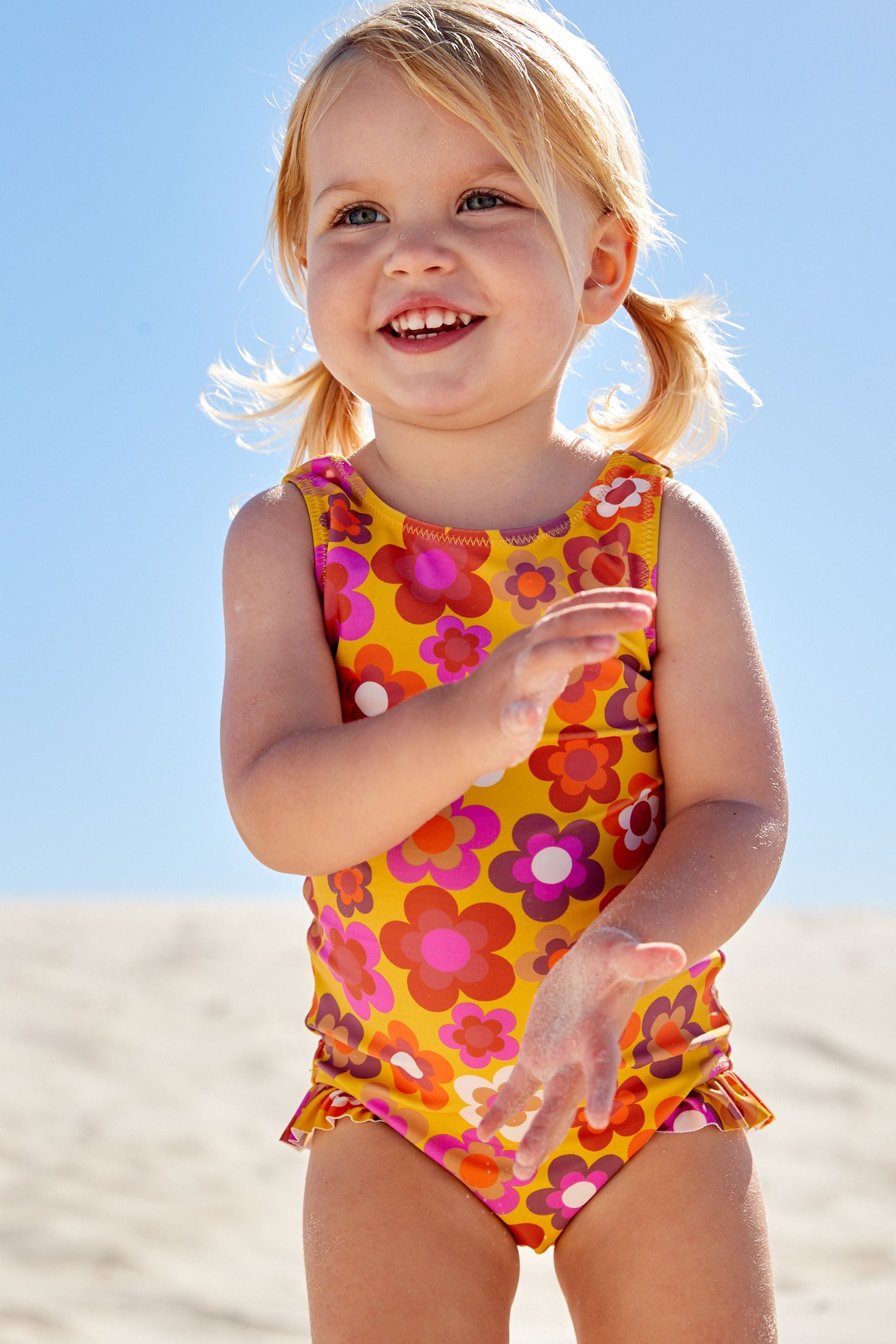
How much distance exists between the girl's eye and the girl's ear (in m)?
0.26

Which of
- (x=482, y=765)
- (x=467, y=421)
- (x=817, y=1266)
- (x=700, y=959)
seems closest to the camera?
(x=482, y=765)

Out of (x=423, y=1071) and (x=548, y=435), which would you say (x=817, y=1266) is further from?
(x=548, y=435)

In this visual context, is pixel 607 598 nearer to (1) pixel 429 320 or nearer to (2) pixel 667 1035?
(1) pixel 429 320

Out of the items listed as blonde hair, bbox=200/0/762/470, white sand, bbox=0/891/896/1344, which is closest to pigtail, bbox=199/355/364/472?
blonde hair, bbox=200/0/762/470

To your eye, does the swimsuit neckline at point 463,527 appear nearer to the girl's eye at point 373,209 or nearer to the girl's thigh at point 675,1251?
the girl's eye at point 373,209

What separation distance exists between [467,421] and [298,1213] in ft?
11.4

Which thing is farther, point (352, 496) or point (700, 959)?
point (352, 496)

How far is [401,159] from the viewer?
6.34 feet

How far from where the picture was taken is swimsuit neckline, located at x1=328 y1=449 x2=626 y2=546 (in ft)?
6.71

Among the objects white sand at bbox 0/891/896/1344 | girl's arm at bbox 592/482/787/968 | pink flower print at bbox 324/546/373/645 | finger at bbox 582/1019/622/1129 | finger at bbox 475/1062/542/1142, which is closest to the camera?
finger at bbox 582/1019/622/1129

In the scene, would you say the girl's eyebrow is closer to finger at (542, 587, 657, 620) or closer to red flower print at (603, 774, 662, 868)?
finger at (542, 587, 657, 620)

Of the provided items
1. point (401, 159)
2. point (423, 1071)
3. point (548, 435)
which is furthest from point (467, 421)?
point (423, 1071)

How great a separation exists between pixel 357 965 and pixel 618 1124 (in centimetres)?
45

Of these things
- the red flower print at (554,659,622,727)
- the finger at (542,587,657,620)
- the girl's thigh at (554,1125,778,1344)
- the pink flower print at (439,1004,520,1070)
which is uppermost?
the finger at (542,587,657,620)
